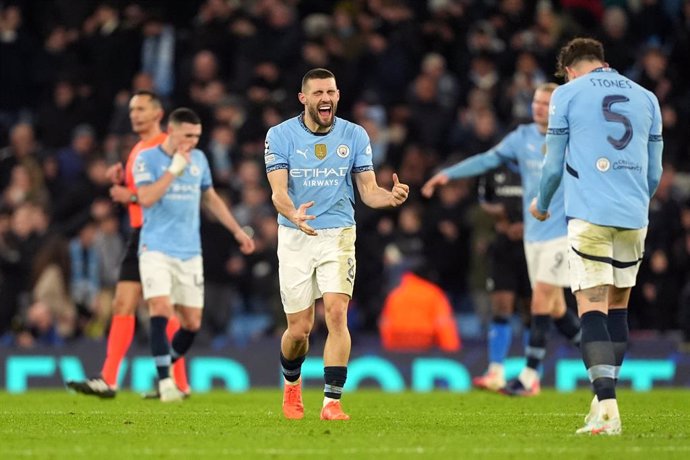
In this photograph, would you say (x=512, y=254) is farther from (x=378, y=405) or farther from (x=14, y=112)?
(x=14, y=112)

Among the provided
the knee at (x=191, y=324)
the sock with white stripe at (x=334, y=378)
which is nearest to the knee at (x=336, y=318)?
the sock with white stripe at (x=334, y=378)

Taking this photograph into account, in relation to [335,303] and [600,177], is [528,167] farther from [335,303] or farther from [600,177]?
[600,177]

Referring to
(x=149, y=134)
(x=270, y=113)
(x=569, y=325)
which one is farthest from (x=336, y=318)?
(x=270, y=113)

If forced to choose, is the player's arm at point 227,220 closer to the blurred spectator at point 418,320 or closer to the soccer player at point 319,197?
the soccer player at point 319,197

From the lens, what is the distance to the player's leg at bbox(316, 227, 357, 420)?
10281 mm

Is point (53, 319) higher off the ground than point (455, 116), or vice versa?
point (455, 116)

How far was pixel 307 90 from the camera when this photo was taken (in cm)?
1049

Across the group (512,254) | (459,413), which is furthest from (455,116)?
(459,413)

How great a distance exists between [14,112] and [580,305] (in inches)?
594

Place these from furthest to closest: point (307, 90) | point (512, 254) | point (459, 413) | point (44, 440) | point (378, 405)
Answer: point (512, 254)
point (378, 405)
point (459, 413)
point (307, 90)
point (44, 440)

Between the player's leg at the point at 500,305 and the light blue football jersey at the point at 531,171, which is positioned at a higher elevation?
the light blue football jersey at the point at 531,171

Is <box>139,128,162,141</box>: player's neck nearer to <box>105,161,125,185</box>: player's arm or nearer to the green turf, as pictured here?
<box>105,161,125,185</box>: player's arm

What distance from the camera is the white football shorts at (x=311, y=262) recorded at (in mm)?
10430

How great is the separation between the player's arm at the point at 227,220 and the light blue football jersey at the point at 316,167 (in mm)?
3132
